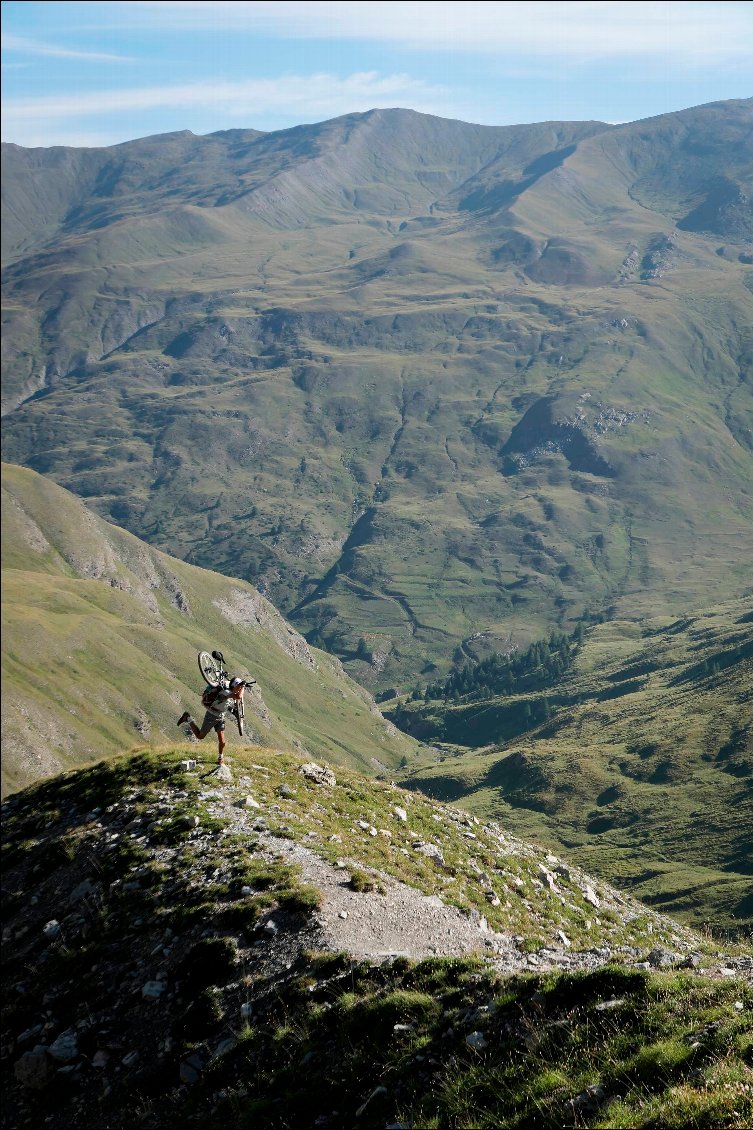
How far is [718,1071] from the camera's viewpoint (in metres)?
17.7

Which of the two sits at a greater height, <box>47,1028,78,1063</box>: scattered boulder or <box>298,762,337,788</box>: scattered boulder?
<box>47,1028,78,1063</box>: scattered boulder

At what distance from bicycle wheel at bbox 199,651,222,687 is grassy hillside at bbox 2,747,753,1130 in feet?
16.0

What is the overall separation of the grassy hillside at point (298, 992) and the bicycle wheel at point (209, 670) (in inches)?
192

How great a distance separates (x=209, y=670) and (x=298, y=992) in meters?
19.6

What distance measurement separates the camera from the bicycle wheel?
42.6 m

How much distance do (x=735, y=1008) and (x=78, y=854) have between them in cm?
2762

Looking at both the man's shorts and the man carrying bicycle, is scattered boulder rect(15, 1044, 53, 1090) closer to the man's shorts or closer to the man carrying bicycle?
the man carrying bicycle

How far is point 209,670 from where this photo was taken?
43469 mm

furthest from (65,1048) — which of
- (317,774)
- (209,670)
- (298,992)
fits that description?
(317,774)

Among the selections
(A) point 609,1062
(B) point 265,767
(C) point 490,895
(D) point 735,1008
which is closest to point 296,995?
(A) point 609,1062

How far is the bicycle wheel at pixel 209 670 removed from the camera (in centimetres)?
4262

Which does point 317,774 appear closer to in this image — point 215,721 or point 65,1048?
point 215,721

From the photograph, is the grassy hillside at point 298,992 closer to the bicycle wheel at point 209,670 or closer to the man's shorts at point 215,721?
the man's shorts at point 215,721

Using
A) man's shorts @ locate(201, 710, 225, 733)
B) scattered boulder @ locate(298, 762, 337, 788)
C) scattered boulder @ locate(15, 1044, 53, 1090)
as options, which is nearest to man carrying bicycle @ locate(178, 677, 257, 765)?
man's shorts @ locate(201, 710, 225, 733)
